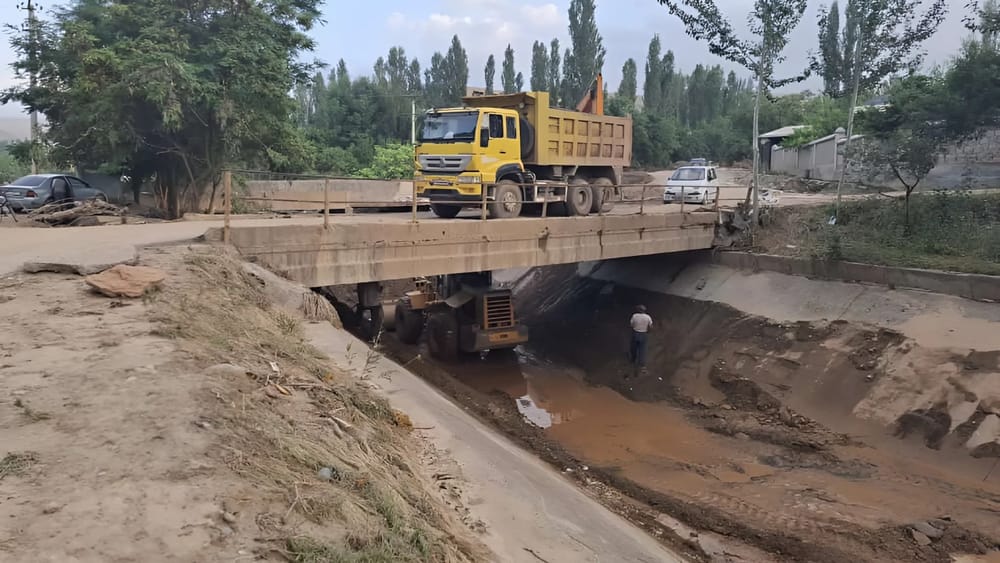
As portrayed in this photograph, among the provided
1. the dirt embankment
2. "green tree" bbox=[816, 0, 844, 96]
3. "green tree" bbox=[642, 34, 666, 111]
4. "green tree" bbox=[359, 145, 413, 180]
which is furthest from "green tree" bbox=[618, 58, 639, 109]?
the dirt embankment

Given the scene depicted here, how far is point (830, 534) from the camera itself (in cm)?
907

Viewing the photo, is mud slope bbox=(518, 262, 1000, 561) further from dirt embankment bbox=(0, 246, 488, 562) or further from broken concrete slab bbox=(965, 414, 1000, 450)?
dirt embankment bbox=(0, 246, 488, 562)

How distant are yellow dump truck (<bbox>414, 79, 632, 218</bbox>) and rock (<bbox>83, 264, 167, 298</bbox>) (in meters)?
6.60

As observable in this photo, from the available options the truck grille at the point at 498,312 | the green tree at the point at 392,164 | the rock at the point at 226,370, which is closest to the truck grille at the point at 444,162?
the truck grille at the point at 498,312

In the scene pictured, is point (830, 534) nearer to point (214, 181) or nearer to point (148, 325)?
point (148, 325)

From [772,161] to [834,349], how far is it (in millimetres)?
33654

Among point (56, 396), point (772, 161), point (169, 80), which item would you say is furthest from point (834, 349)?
point (772, 161)

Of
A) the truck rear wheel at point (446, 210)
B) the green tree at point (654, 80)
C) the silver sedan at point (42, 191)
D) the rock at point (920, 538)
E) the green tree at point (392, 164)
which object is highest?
the green tree at point (654, 80)

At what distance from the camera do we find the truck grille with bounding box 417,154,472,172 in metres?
15.7

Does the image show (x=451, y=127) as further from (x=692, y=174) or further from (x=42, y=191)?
(x=692, y=174)

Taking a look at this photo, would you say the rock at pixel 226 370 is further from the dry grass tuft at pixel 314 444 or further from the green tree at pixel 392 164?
the green tree at pixel 392 164

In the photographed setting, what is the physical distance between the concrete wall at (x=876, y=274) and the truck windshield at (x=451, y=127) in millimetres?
8716

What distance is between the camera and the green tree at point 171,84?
17969 millimetres

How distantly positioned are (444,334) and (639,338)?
504 cm
